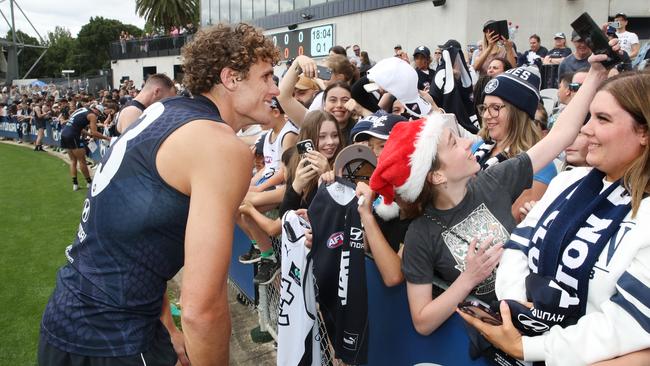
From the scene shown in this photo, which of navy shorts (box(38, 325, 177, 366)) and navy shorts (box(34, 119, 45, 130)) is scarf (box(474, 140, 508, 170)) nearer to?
navy shorts (box(38, 325, 177, 366))

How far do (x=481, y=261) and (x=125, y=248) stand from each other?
53.5 inches

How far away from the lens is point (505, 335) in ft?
5.31

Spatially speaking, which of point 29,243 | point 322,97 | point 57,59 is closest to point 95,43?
point 57,59

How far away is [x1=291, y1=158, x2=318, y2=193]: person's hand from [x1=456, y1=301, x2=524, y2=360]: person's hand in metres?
1.62

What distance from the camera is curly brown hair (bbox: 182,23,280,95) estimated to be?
6.17 feet

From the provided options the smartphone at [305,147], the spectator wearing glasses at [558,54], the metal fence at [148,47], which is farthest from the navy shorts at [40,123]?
the smartphone at [305,147]

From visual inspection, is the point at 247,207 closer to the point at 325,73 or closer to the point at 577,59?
the point at 325,73

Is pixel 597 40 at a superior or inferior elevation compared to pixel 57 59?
inferior

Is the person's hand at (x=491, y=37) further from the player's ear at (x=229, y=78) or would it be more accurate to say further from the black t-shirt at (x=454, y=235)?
the player's ear at (x=229, y=78)

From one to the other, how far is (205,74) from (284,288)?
141cm

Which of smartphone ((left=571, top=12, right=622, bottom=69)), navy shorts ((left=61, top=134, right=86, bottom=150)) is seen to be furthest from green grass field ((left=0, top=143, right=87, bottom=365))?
smartphone ((left=571, top=12, right=622, bottom=69))

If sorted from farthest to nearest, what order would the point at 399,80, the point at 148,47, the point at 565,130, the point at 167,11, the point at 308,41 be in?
1. the point at 167,11
2. the point at 148,47
3. the point at 308,41
4. the point at 399,80
5. the point at 565,130

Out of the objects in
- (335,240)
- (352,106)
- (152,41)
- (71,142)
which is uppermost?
(152,41)

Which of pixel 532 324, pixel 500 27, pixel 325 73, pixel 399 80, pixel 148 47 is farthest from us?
pixel 148 47
